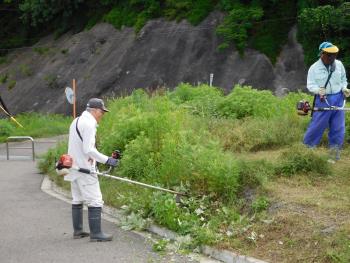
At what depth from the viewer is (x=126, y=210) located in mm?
9414

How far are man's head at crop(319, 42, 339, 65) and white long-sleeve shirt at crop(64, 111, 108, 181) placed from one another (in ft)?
14.6

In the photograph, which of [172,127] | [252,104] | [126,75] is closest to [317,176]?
[172,127]

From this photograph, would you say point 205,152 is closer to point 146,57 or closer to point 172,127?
point 172,127

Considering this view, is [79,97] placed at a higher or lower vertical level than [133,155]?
lower

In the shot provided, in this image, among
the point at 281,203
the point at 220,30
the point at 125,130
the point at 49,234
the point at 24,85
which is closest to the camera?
the point at 281,203

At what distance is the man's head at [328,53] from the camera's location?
407 inches

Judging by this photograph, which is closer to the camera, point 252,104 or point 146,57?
point 252,104

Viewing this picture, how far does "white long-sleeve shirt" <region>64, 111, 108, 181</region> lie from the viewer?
8.09 metres

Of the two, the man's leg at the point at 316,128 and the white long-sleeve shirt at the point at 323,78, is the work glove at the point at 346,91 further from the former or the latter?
the man's leg at the point at 316,128

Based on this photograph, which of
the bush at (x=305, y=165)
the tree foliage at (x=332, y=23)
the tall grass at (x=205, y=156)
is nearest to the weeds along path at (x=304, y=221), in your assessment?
the bush at (x=305, y=165)

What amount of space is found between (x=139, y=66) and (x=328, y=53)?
89.3 ft

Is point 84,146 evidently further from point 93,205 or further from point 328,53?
point 328,53

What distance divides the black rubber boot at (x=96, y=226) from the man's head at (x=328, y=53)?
4.87m

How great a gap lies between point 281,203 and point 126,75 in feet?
97.4
